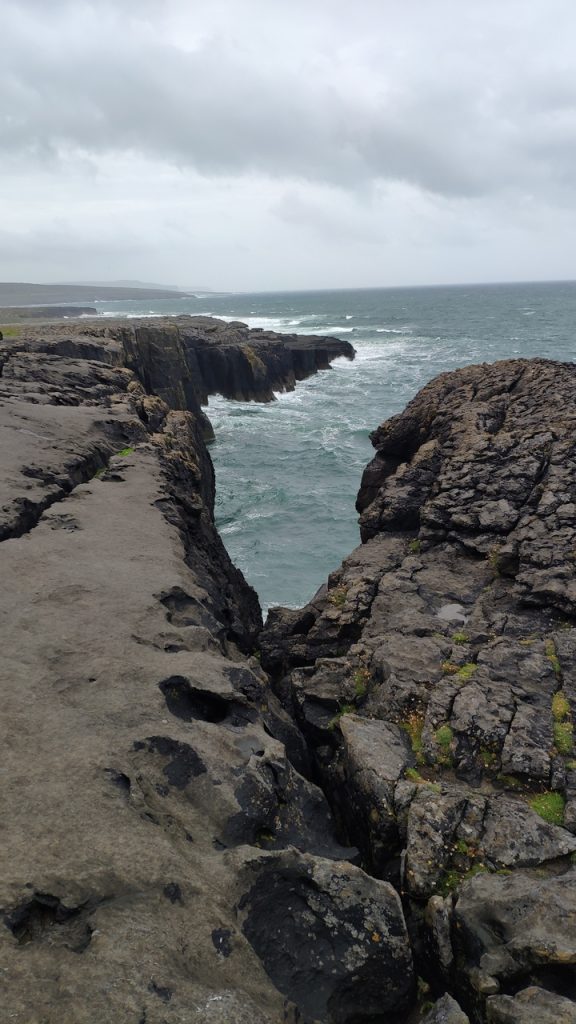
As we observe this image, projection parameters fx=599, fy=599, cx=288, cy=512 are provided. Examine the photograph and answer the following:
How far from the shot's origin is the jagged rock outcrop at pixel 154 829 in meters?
4.90

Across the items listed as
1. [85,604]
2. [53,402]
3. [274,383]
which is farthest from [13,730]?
[274,383]

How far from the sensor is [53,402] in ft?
67.6

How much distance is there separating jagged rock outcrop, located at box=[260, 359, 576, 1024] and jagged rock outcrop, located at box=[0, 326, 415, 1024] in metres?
0.81

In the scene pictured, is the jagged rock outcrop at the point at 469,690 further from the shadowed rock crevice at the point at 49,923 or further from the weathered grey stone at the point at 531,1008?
the shadowed rock crevice at the point at 49,923

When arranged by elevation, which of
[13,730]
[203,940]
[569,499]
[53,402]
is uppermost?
[53,402]

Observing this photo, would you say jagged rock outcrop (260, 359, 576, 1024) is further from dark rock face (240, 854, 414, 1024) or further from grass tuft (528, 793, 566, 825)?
dark rock face (240, 854, 414, 1024)

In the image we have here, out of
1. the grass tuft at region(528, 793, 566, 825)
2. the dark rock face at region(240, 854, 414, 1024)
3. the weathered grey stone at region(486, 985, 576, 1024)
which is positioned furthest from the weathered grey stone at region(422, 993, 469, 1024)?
the grass tuft at region(528, 793, 566, 825)

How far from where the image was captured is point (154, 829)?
20.5 feet

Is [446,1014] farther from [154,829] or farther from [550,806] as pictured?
[550,806]

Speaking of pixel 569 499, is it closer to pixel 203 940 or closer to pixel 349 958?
pixel 349 958

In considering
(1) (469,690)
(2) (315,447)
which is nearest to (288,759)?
(1) (469,690)

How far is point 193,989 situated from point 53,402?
19.0 m

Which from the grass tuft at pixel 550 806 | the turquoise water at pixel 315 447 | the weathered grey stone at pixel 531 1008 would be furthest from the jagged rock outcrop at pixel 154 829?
the turquoise water at pixel 315 447

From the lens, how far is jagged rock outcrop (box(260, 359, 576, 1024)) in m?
6.31
